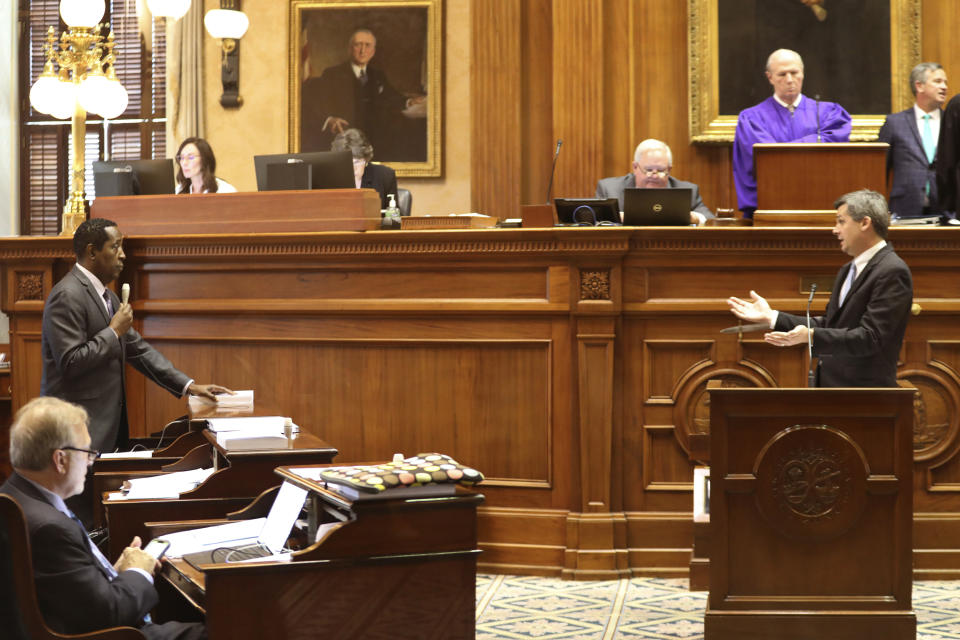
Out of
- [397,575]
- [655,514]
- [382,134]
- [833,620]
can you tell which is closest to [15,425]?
[397,575]

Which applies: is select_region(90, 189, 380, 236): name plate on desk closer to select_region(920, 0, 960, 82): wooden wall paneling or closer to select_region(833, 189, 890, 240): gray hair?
select_region(833, 189, 890, 240): gray hair

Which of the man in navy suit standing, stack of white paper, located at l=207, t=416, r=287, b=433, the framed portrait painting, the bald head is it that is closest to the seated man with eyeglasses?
stack of white paper, located at l=207, t=416, r=287, b=433

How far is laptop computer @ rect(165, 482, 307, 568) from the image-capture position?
330 centimetres

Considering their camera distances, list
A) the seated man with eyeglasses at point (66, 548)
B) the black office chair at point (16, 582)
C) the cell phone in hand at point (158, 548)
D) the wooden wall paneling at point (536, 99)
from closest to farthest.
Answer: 1. the black office chair at point (16, 582)
2. the seated man with eyeglasses at point (66, 548)
3. the cell phone in hand at point (158, 548)
4. the wooden wall paneling at point (536, 99)

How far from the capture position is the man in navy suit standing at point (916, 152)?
7.00 m

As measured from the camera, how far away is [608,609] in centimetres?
479

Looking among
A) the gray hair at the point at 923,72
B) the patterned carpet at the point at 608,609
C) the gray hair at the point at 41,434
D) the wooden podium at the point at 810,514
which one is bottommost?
the patterned carpet at the point at 608,609

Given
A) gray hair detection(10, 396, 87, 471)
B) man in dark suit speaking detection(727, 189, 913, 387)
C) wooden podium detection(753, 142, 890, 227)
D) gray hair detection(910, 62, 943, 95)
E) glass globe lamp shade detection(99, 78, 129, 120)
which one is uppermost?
gray hair detection(910, 62, 943, 95)

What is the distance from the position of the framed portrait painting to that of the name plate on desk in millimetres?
4000

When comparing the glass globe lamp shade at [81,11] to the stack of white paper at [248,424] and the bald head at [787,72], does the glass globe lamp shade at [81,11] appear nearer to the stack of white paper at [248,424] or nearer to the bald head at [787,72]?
the stack of white paper at [248,424]

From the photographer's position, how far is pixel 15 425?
3053 mm

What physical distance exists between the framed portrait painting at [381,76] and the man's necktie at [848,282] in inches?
227

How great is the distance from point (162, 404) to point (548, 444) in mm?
2079

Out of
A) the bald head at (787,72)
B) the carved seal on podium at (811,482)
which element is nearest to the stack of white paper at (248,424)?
the carved seal on podium at (811,482)
